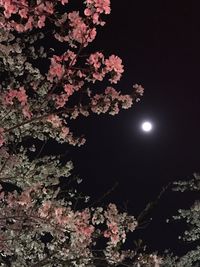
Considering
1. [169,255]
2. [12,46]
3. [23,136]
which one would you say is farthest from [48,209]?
[169,255]

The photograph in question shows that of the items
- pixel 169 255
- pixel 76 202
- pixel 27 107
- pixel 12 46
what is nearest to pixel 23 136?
pixel 27 107

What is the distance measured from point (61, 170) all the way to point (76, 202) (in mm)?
1380

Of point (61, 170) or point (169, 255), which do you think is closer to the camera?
point (61, 170)

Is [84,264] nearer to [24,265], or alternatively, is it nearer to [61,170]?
[24,265]

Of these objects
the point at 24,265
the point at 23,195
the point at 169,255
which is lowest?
the point at 24,265

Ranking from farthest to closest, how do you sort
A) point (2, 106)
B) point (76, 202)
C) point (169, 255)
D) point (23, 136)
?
point (169, 255)
point (76, 202)
point (23, 136)
point (2, 106)

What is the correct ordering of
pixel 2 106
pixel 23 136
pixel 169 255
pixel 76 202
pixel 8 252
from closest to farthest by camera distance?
pixel 2 106
pixel 23 136
pixel 8 252
pixel 76 202
pixel 169 255

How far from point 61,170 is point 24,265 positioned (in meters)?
2.93

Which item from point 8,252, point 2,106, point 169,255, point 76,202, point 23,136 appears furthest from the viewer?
point 169,255

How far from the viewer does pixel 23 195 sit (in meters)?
12.6

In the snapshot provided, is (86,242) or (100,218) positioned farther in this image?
(100,218)

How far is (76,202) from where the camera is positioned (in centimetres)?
1486

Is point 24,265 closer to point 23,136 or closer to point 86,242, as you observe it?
point 86,242

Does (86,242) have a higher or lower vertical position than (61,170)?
lower
